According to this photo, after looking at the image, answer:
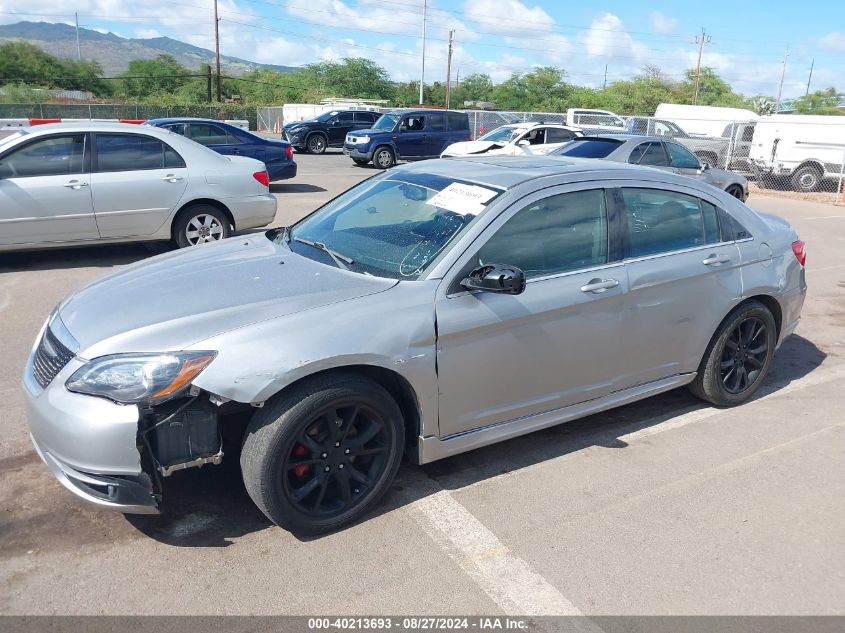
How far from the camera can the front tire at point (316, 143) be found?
93.1 ft

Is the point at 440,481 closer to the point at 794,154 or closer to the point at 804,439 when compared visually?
the point at 804,439

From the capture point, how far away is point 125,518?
3.51 m

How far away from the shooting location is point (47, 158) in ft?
26.2

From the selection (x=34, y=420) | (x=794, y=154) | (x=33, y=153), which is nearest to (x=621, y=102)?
(x=794, y=154)

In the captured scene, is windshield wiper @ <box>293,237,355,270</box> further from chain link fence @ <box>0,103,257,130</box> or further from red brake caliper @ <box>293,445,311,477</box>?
chain link fence @ <box>0,103,257,130</box>

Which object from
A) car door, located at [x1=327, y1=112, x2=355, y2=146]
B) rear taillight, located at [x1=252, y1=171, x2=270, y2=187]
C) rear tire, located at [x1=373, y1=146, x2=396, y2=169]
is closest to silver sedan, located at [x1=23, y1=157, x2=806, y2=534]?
rear taillight, located at [x1=252, y1=171, x2=270, y2=187]

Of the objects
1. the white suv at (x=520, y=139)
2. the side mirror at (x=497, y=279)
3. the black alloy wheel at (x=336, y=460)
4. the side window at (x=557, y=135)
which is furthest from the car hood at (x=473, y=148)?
the black alloy wheel at (x=336, y=460)

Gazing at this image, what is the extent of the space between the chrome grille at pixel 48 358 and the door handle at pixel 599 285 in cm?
259

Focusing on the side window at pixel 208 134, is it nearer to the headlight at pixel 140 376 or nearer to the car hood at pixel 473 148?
the car hood at pixel 473 148

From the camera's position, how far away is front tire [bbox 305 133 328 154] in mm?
28375

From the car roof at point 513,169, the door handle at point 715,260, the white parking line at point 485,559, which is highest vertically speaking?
the car roof at point 513,169

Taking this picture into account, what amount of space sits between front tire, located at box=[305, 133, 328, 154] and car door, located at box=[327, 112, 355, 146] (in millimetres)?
315

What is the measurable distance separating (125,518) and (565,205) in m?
2.79

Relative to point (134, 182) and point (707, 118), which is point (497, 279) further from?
point (707, 118)
